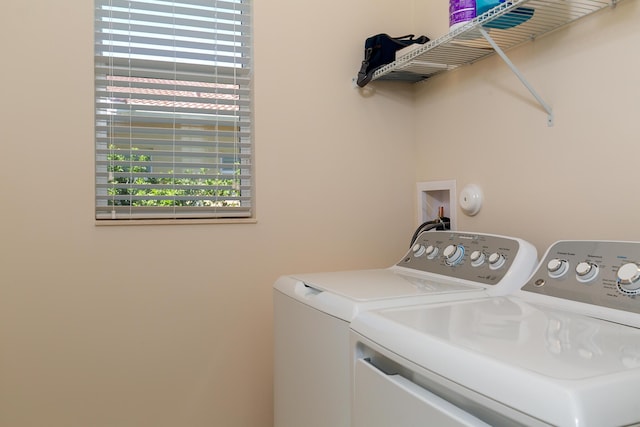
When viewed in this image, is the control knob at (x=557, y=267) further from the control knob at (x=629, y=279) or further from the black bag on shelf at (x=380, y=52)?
the black bag on shelf at (x=380, y=52)

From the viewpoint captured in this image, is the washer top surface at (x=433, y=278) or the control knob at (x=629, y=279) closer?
the control knob at (x=629, y=279)

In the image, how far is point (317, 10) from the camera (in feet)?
6.17

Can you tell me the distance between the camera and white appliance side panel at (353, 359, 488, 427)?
0.73 m

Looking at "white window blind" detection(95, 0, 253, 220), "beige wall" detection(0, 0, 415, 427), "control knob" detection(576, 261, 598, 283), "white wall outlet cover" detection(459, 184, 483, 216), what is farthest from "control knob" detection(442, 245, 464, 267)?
"white window blind" detection(95, 0, 253, 220)

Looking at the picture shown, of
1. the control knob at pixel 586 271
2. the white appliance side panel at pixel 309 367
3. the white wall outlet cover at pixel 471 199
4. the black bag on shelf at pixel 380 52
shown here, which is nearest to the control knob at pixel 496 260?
the control knob at pixel 586 271

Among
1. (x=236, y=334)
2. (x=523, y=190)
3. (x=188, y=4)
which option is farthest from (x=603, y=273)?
(x=188, y=4)

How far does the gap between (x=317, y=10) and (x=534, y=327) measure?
145cm

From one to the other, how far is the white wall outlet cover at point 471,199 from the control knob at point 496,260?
1.13 ft

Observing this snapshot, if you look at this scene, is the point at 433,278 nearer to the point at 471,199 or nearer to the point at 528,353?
the point at 471,199

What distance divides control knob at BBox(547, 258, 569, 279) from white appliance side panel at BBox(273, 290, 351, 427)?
0.50 m

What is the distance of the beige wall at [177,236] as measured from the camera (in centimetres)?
155

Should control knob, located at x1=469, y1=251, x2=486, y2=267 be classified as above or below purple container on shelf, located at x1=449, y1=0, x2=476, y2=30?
below

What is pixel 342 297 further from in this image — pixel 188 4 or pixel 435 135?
pixel 188 4

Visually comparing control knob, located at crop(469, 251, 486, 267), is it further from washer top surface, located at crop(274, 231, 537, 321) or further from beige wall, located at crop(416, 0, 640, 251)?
beige wall, located at crop(416, 0, 640, 251)
